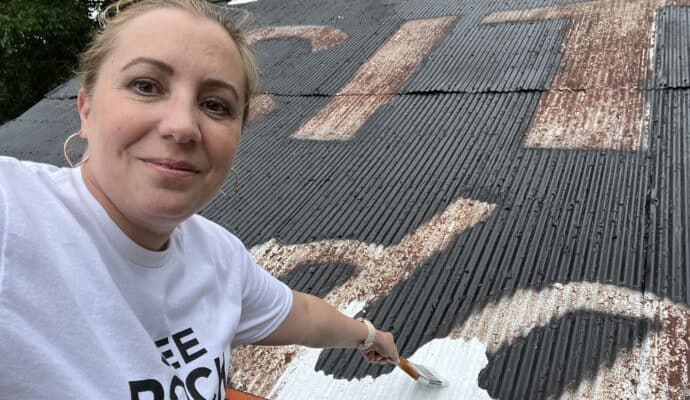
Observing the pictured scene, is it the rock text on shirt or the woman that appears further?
the rock text on shirt

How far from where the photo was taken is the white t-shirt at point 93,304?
2.50ft

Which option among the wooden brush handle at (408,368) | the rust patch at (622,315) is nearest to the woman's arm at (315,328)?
the wooden brush handle at (408,368)

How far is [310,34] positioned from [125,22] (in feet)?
16.2

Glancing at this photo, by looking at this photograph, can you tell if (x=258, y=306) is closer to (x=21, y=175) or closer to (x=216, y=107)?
(x=216, y=107)

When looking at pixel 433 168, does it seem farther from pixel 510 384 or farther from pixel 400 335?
pixel 510 384

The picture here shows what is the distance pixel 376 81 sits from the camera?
4.54 m

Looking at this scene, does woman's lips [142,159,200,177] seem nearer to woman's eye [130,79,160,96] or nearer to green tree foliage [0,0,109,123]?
woman's eye [130,79,160,96]

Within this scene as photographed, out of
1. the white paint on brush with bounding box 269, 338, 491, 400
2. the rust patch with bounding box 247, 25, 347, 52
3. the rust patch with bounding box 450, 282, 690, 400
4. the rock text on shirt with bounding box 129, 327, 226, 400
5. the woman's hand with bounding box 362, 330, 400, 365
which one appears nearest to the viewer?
the rock text on shirt with bounding box 129, 327, 226, 400

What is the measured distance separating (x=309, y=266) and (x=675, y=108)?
2.55 m

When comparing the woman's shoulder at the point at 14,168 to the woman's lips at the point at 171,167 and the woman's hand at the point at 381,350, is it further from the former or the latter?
the woman's hand at the point at 381,350

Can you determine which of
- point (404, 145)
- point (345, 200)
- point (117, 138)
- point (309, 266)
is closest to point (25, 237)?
point (117, 138)

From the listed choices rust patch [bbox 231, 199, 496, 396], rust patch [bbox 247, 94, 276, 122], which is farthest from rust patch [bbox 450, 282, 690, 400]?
rust patch [bbox 247, 94, 276, 122]

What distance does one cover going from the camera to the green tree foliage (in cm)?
868

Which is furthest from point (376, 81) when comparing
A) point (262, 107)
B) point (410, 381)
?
point (410, 381)
